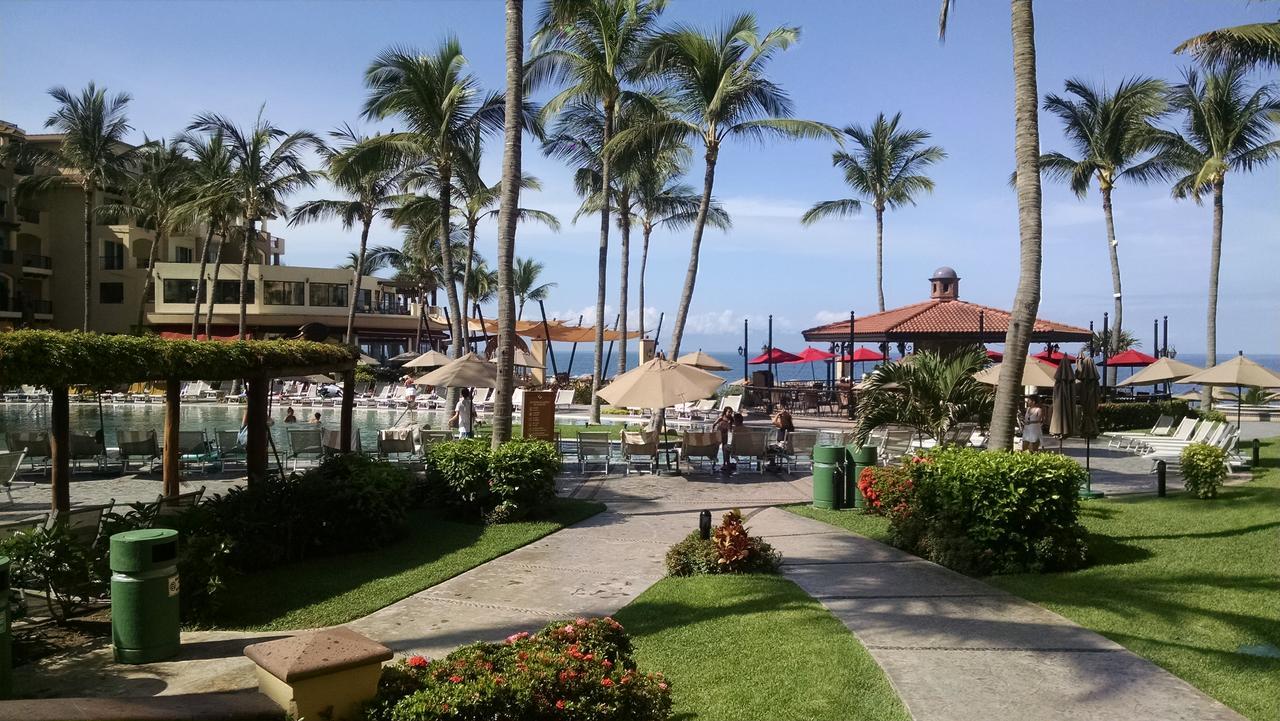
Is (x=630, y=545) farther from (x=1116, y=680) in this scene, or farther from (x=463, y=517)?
(x=1116, y=680)

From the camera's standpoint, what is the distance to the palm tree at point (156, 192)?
151 ft

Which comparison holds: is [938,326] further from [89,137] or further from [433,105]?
[89,137]

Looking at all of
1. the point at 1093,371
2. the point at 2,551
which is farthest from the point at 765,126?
the point at 2,551

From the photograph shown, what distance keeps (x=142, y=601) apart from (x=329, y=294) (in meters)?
53.2

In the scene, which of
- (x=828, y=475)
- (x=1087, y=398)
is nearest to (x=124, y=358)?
(x=828, y=475)

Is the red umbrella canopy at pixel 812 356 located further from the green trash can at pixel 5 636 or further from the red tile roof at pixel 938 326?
the green trash can at pixel 5 636

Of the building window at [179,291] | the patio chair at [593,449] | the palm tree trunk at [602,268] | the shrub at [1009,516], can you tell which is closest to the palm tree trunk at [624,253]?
the palm tree trunk at [602,268]

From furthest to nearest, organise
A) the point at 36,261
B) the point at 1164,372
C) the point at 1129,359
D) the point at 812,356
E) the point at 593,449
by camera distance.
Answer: the point at 36,261 < the point at 812,356 < the point at 1129,359 < the point at 1164,372 < the point at 593,449

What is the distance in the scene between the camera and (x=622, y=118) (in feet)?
85.1

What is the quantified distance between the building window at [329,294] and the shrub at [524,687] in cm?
5493

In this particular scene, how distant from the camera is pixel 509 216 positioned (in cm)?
1299

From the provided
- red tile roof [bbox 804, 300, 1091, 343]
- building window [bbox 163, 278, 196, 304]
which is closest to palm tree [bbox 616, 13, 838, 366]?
red tile roof [bbox 804, 300, 1091, 343]

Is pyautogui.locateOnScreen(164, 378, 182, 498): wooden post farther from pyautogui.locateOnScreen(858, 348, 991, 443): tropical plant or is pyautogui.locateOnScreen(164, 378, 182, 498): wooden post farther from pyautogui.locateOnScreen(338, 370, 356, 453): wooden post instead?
pyautogui.locateOnScreen(858, 348, 991, 443): tropical plant

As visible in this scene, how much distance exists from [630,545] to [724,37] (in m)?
14.0
